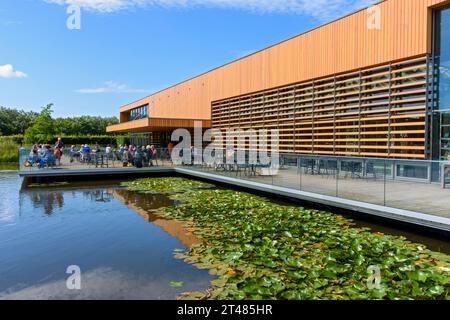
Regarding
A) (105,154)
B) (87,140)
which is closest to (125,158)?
(105,154)

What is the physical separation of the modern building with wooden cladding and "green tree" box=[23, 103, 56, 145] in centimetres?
3151

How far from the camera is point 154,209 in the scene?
32.8 feet

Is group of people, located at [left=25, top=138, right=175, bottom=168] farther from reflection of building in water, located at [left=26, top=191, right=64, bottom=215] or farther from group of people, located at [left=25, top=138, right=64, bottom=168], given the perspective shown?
reflection of building in water, located at [left=26, top=191, right=64, bottom=215]

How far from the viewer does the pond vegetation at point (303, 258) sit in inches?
174

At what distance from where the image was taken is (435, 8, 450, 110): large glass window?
1109 cm

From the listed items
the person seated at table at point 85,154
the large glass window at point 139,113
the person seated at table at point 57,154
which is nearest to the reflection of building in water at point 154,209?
the person seated at table at point 85,154

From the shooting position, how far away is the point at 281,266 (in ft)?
17.4

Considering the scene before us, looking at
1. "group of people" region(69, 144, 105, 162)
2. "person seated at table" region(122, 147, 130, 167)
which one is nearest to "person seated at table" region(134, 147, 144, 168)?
"person seated at table" region(122, 147, 130, 167)

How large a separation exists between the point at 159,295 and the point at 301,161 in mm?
7356

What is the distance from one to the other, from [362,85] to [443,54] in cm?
291

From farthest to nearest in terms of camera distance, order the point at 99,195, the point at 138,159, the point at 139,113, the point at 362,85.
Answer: the point at 139,113 < the point at 138,159 < the point at 362,85 < the point at 99,195

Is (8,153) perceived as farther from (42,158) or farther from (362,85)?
(362,85)

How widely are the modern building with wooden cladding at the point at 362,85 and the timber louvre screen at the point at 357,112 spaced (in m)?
0.04

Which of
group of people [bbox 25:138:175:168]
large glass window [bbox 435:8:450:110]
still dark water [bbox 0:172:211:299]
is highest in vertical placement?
large glass window [bbox 435:8:450:110]
